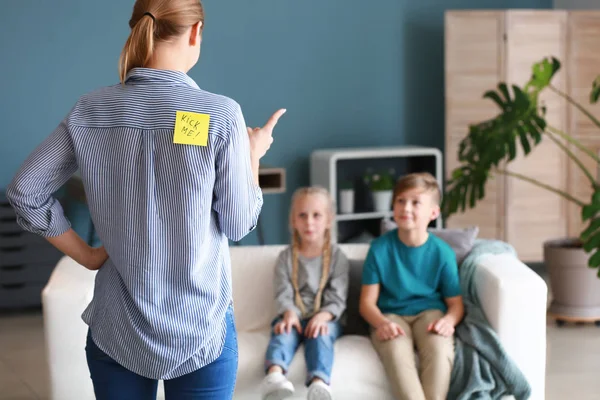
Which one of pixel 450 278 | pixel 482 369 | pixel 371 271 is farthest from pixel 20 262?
pixel 482 369

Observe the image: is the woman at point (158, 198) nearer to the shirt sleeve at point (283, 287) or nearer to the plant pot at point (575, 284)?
the shirt sleeve at point (283, 287)

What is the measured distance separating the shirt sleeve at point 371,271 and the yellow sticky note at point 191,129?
6.05 feet

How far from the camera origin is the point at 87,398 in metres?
3.02

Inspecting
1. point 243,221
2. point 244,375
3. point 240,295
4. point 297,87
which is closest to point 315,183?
point 297,87

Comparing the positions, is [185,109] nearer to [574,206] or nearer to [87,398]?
[87,398]

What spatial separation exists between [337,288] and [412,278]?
267 mm

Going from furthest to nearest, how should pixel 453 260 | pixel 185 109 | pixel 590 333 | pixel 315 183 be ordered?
1. pixel 315 183
2. pixel 590 333
3. pixel 453 260
4. pixel 185 109

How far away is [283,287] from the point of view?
3.23 m

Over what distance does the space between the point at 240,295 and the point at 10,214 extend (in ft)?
6.92

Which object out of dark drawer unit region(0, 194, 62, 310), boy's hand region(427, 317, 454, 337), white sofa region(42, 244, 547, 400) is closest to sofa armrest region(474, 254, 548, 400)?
white sofa region(42, 244, 547, 400)

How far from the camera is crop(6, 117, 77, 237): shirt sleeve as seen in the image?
1.48 meters

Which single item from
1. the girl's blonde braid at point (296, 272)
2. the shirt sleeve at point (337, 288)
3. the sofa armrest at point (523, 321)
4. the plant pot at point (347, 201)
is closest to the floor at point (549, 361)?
the sofa armrest at point (523, 321)

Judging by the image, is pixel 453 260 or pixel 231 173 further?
pixel 453 260

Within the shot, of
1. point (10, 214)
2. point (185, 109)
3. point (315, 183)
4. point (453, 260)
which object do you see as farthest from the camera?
point (315, 183)
